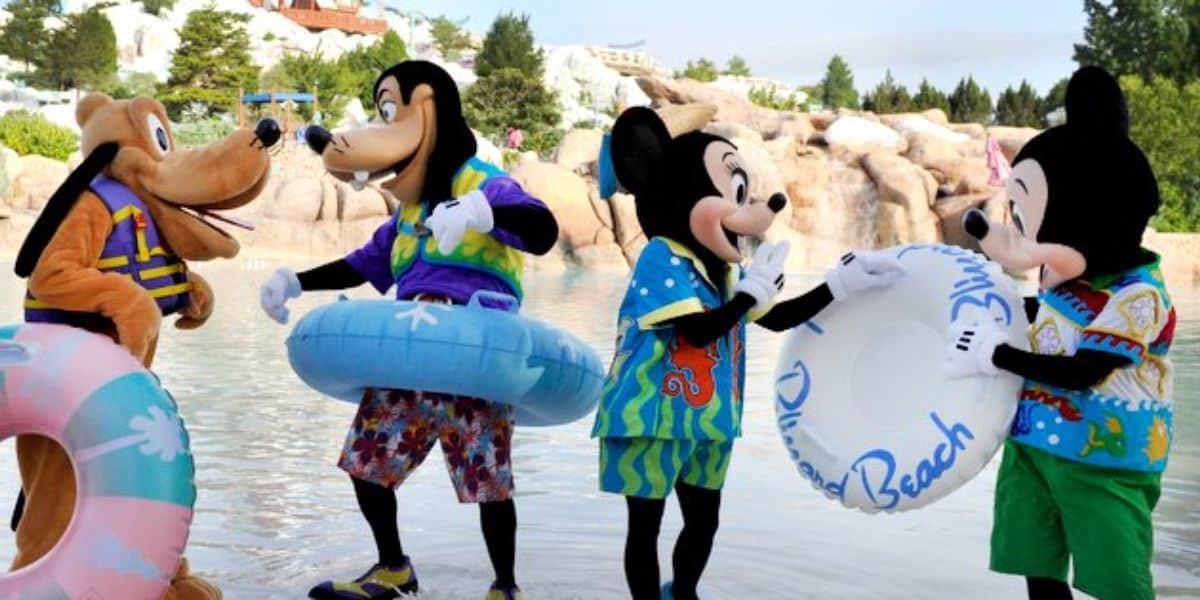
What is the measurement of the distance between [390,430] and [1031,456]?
5.04 feet

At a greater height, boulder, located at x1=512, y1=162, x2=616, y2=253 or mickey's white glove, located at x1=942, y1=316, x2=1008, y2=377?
mickey's white glove, located at x1=942, y1=316, x2=1008, y2=377

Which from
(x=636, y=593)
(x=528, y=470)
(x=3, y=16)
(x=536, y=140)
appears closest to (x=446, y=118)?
(x=636, y=593)

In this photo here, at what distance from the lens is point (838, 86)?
5519 centimetres

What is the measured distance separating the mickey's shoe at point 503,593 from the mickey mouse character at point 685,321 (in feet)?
1.24

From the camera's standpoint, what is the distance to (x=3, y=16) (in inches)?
2232

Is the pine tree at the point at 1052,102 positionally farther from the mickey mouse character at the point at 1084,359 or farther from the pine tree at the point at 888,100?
the mickey mouse character at the point at 1084,359

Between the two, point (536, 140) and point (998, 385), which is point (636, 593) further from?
point (536, 140)

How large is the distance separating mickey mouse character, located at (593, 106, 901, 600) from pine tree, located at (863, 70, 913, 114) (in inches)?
1595

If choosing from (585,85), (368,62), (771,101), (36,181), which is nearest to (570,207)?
(36,181)

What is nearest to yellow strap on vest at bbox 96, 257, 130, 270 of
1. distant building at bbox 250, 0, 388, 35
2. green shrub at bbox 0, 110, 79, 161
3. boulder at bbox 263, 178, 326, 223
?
boulder at bbox 263, 178, 326, 223

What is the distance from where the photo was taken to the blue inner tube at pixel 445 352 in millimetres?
3234

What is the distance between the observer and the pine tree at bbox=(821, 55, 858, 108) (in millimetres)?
Answer: 54625

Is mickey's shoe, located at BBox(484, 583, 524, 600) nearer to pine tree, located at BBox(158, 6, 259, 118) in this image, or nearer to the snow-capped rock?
pine tree, located at BBox(158, 6, 259, 118)

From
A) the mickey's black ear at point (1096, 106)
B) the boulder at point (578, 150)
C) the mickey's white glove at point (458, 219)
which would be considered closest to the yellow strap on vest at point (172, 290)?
the mickey's white glove at point (458, 219)
